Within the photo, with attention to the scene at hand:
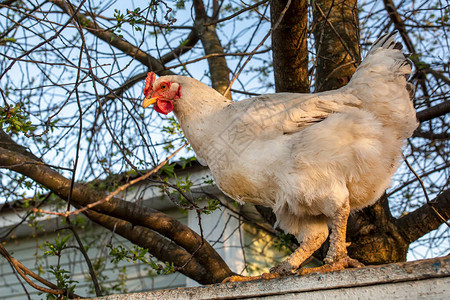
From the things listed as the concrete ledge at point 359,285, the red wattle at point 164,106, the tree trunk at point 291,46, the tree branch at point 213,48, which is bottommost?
the concrete ledge at point 359,285

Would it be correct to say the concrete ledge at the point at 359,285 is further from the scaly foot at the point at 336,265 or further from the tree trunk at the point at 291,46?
the tree trunk at the point at 291,46

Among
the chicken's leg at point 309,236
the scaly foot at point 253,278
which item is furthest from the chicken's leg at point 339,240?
the scaly foot at point 253,278

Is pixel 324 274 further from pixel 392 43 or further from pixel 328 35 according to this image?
pixel 328 35

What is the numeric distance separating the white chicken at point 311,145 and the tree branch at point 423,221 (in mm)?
1162

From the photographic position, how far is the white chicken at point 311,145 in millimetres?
2590

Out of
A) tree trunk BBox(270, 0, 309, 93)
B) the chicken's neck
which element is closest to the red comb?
the chicken's neck

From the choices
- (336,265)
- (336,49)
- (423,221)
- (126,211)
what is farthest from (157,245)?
(336,49)

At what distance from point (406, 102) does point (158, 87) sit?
1.64 m

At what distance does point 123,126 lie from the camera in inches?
187

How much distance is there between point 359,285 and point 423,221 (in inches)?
86.1

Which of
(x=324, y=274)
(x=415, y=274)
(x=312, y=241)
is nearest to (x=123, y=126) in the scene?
(x=312, y=241)

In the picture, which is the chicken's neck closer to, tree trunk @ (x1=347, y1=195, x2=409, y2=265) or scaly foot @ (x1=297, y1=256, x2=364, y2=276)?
scaly foot @ (x1=297, y1=256, x2=364, y2=276)

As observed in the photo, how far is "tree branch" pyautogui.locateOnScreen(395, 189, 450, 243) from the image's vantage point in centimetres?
386

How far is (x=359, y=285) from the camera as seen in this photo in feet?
6.70
